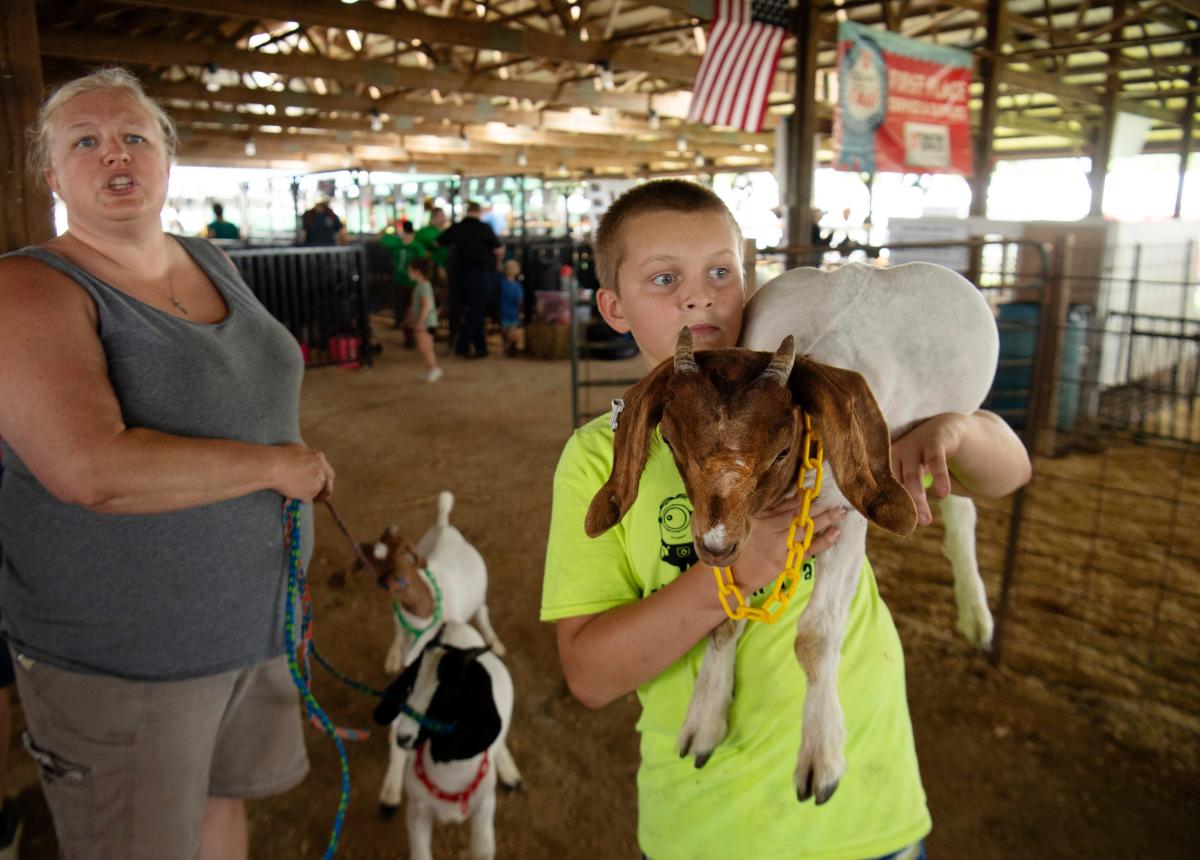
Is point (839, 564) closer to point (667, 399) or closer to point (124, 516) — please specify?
point (667, 399)

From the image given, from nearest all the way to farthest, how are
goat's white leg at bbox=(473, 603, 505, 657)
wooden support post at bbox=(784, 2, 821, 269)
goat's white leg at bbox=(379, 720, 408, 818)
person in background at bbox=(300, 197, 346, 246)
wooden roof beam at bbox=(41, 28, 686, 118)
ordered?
goat's white leg at bbox=(379, 720, 408, 818) → goat's white leg at bbox=(473, 603, 505, 657) → wooden support post at bbox=(784, 2, 821, 269) → wooden roof beam at bbox=(41, 28, 686, 118) → person in background at bbox=(300, 197, 346, 246)

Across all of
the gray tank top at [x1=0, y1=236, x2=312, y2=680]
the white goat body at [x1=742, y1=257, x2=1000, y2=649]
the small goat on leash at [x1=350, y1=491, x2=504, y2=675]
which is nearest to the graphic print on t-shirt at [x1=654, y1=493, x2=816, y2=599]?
the white goat body at [x1=742, y1=257, x2=1000, y2=649]

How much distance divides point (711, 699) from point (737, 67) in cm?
602

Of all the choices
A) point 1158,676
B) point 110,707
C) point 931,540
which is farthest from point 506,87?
point 110,707

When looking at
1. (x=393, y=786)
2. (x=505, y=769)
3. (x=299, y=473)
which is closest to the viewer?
(x=299, y=473)

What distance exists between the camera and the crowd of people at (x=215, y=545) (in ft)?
4.24

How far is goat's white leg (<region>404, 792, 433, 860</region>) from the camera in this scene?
8.16 ft

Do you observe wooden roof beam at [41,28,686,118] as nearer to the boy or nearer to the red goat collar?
the red goat collar

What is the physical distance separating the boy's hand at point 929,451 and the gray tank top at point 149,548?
1.25m

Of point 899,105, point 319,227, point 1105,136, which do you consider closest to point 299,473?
point 899,105

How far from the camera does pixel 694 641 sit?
119 centimetres

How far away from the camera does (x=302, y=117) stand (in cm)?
1659

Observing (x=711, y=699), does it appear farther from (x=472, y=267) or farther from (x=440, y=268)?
(x=440, y=268)

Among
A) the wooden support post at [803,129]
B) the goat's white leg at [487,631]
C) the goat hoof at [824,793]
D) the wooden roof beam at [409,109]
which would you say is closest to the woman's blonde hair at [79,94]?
the goat hoof at [824,793]
